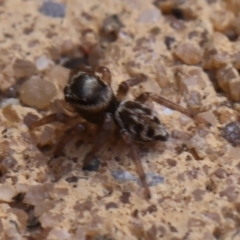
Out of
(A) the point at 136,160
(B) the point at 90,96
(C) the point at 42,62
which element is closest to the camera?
(A) the point at 136,160

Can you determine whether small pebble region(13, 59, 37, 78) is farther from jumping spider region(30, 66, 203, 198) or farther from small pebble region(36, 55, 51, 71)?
→ jumping spider region(30, 66, 203, 198)

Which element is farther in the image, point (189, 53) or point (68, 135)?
point (189, 53)

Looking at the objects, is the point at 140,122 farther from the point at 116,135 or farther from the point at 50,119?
the point at 50,119

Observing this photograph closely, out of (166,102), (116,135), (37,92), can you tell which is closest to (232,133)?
(166,102)

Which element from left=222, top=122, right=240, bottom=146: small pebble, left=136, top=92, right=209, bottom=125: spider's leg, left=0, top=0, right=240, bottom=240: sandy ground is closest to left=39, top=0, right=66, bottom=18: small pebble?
left=0, top=0, right=240, bottom=240: sandy ground

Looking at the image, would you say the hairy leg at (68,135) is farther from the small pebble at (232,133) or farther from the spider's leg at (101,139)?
the small pebble at (232,133)

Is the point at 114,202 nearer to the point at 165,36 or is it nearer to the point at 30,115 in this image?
the point at 30,115

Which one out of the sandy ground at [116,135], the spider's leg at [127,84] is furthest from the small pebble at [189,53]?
the spider's leg at [127,84]
